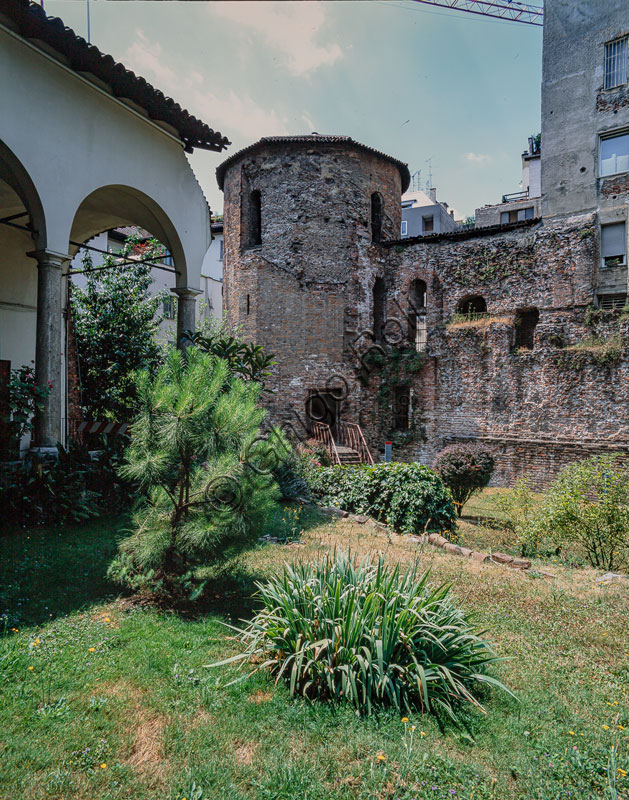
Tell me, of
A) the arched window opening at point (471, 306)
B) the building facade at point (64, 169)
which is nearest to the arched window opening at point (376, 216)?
the arched window opening at point (471, 306)

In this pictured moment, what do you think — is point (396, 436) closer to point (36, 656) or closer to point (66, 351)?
point (66, 351)

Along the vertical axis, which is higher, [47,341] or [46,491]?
[47,341]

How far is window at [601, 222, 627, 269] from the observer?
15188 mm

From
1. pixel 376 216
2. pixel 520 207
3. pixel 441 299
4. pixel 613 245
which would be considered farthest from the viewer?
pixel 520 207

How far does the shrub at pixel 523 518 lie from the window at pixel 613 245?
991cm

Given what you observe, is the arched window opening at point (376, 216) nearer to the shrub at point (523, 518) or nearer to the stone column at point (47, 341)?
the shrub at point (523, 518)

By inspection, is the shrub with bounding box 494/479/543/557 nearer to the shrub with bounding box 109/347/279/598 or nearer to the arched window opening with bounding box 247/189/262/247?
the shrub with bounding box 109/347/279/598

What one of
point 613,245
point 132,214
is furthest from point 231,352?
point 613,245

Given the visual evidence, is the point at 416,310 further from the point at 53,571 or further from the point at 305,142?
the point at 53,571

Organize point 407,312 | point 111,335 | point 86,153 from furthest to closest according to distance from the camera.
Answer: point 407,312, point 111,335, point 86,153

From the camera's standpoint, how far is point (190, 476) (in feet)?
15.8

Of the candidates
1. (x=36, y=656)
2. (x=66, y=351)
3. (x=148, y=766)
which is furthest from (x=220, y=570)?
(x=66, y=351)

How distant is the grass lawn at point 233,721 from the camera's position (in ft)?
8.76

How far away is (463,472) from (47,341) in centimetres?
921
